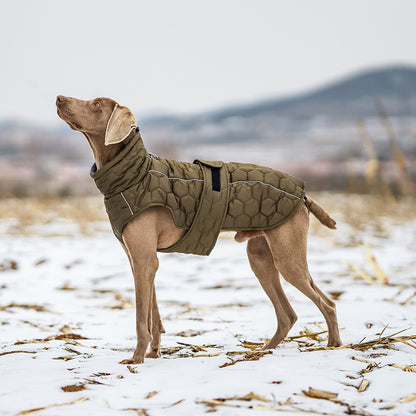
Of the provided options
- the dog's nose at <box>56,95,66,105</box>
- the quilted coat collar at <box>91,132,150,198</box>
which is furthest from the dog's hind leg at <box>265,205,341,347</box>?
the dog's nose at <box>56,95,66,105</box>

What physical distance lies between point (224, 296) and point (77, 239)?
473 cm

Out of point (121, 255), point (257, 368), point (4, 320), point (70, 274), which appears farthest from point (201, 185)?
point (121, 255)

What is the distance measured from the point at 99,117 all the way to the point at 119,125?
0.55ft

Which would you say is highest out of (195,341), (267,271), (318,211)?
(318,211)

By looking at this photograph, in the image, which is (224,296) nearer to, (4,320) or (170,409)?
(4,320)

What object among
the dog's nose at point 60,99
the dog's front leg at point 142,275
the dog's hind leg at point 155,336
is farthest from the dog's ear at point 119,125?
the dog's hind leg at point 155,336

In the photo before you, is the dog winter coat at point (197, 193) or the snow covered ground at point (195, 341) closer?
the snow covered ground at point (195, 341)

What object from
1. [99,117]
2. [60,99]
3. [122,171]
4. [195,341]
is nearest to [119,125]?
[99,117]

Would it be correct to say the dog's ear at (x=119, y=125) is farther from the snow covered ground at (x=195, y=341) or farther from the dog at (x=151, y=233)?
the snow covered ground at (x=195, y=341)

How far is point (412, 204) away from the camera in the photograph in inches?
526

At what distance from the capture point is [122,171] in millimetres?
3352

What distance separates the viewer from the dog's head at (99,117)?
3.37 meters

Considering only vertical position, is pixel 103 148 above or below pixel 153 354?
above

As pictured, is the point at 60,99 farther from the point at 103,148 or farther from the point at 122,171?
the point at 122,171
